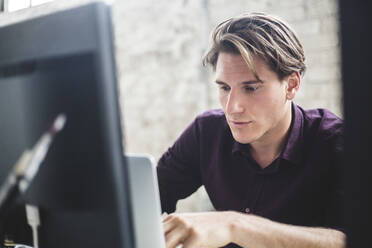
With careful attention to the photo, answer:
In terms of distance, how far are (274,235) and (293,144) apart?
496mm

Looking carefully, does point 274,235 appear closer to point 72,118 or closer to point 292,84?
point 72,118

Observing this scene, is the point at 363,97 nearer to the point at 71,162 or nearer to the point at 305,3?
the point at 71,162

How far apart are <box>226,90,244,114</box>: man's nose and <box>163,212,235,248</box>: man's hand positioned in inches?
19.5

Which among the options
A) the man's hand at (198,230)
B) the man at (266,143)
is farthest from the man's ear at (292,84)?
the man's hand at (198,230)

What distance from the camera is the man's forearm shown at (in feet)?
2.36

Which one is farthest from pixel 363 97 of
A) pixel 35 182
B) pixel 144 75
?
pixel 144 75

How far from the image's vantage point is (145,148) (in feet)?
8.23

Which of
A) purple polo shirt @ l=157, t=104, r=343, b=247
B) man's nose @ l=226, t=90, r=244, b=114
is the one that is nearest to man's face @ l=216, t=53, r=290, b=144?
man's nose @ l=226, t=90, r=244, b=114

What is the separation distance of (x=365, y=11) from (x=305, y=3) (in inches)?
65.4

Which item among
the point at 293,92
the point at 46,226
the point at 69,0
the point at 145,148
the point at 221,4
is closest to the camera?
the point at 46,226

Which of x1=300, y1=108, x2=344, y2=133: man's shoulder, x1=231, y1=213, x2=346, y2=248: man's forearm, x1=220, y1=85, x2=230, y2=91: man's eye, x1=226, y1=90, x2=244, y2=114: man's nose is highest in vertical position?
x1=220, y1=85, x2=230, y2=91: man's eye

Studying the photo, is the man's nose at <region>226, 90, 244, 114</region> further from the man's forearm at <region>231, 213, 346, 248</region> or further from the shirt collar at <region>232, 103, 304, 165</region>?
the man's forearm at <region>231, 213, 346, 248</region>

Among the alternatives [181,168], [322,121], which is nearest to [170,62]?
[181,168]

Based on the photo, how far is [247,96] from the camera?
1.16 m
